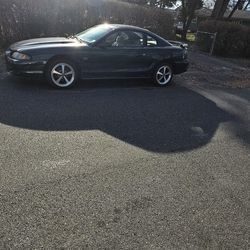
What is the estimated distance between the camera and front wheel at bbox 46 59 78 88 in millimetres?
8227

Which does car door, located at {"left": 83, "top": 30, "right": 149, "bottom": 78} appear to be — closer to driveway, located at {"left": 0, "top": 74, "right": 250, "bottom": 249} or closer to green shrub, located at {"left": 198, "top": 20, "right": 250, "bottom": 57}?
driveway, located at {"left": 0, "top": 74, "right": 250, "bottom": 249}

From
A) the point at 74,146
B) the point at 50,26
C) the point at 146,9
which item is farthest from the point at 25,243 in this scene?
the point at 146,9

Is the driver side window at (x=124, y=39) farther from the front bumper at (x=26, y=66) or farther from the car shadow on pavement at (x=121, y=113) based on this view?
the front bumper at (x=26, y=66)

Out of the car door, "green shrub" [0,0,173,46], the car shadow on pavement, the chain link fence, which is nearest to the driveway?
the car shadow on pavement

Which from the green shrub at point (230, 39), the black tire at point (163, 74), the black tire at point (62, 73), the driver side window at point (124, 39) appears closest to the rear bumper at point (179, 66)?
the black tire at point (163, 74)

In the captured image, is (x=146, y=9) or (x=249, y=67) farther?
(x=146, y=9)

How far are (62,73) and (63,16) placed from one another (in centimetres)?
735

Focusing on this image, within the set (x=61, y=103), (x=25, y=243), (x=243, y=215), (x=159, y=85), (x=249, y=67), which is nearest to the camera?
(x=25, y=243)

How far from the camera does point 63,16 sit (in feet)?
49.2

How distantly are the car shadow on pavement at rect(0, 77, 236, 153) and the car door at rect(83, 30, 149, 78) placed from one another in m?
0.37

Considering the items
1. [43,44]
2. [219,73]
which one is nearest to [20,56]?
[43,44]

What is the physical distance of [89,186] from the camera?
14.2 ft

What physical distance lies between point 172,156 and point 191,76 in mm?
7109

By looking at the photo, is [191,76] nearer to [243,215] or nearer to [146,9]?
[146,9]
